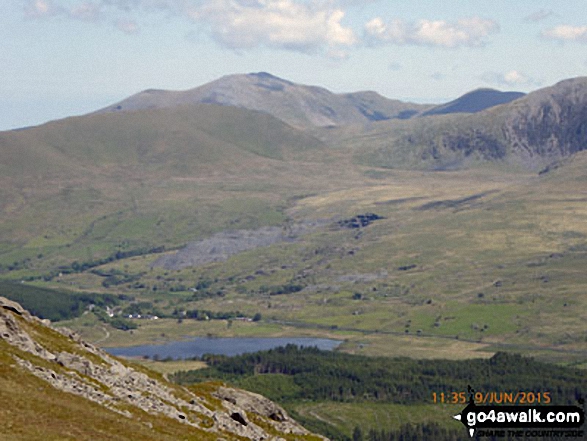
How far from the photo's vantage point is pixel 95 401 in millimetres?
89875

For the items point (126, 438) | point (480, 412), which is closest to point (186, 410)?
point (126, 438)

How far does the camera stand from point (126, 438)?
78062 millimetres

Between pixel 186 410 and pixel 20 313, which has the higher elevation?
pixel 20 313

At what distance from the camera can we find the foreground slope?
77438 mm

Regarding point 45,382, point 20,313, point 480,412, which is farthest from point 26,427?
point 480,412

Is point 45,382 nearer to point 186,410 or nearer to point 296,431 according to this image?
point 186,410

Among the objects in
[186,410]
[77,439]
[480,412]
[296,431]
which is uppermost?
[77,439]

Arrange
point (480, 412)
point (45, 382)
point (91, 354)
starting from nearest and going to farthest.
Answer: point (45, 382), point (91, 354), point (480, 412)

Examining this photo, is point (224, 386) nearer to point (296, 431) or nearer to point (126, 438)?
point (296, 431)

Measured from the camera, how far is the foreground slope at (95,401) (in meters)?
77.4

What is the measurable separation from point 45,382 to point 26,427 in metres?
16.6

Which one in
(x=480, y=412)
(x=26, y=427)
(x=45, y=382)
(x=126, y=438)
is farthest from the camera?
(x=480, y=412)

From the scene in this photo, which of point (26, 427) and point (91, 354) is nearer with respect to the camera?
point (26, 427)

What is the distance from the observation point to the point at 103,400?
91.6 meters
